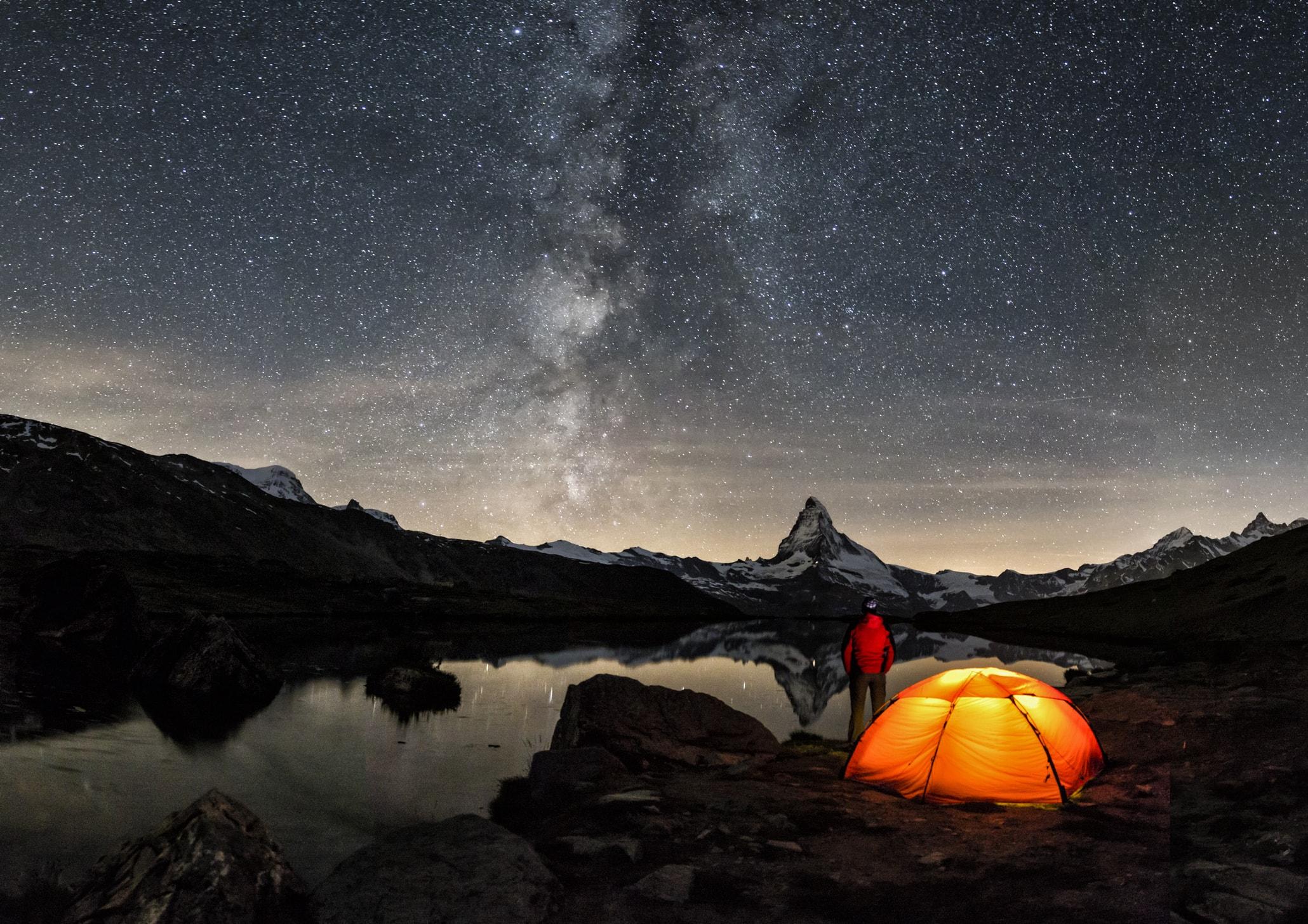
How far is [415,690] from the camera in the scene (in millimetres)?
27703

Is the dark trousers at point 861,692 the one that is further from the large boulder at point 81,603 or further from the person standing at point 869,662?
the large boulder at point 81,603

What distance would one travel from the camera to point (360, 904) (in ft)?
25.6

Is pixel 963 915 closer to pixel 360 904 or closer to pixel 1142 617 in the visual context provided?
pixel 360 904

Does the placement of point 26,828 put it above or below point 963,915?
below

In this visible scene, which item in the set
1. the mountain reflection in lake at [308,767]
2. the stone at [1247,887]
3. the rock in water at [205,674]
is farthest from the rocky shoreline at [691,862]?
the rock in water at [205,674]

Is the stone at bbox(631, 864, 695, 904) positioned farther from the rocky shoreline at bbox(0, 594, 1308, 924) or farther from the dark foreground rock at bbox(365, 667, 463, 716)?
the dark foreground rock at bbox(365, 667, 463, 716)

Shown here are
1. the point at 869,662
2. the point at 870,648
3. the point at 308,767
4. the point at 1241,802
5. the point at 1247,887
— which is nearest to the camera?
the point at 1247,887

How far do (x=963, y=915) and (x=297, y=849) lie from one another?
31.4 ft

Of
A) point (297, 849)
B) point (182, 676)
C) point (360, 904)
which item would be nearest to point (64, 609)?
point (182, 676)

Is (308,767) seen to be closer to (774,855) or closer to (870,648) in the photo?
(774,855)

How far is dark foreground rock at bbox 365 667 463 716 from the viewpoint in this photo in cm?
2575

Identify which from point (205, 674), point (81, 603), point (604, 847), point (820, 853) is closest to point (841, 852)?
point (820, 853)

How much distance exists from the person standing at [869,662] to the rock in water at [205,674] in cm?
1842

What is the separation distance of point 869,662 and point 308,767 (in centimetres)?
1340
